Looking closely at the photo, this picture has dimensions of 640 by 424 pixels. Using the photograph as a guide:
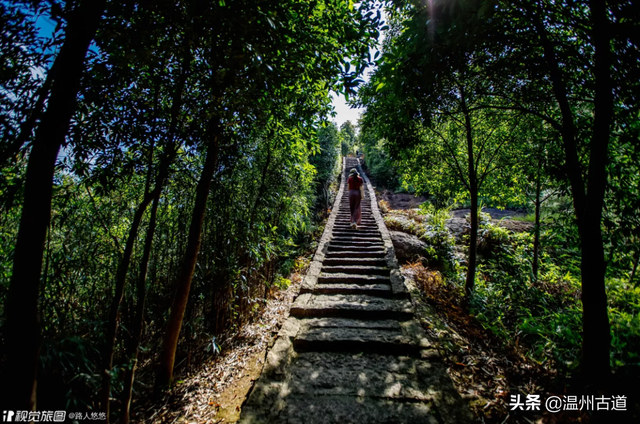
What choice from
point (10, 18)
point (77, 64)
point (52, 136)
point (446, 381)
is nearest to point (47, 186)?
point (52, 136)

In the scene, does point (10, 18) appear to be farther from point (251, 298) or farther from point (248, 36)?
point (251, 298)

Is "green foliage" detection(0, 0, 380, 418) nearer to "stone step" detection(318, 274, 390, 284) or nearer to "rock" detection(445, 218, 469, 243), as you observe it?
"stone step" detection(318, 274, 390, 284)

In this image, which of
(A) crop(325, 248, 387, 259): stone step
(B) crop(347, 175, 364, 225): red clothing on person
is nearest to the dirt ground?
(A) crop(325, 248, 387, 259): stone step

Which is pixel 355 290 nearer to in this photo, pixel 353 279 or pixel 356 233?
pixel 353 279

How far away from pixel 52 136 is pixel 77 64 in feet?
1.07

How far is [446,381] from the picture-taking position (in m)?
2.25

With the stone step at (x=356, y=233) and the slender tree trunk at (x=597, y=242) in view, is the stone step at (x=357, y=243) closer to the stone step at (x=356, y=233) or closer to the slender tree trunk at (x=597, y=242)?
the stone step at (x=356, y=233)

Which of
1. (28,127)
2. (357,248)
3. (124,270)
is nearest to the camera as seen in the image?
(28,127)

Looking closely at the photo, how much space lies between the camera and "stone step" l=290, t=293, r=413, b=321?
338cm

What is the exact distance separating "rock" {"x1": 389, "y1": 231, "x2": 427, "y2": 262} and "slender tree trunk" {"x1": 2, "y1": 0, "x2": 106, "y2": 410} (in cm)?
625

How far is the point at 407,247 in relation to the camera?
6.47 meters

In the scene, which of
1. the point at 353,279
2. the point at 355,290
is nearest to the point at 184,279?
the point at 355,290

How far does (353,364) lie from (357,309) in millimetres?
921

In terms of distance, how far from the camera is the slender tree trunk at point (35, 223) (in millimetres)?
920
